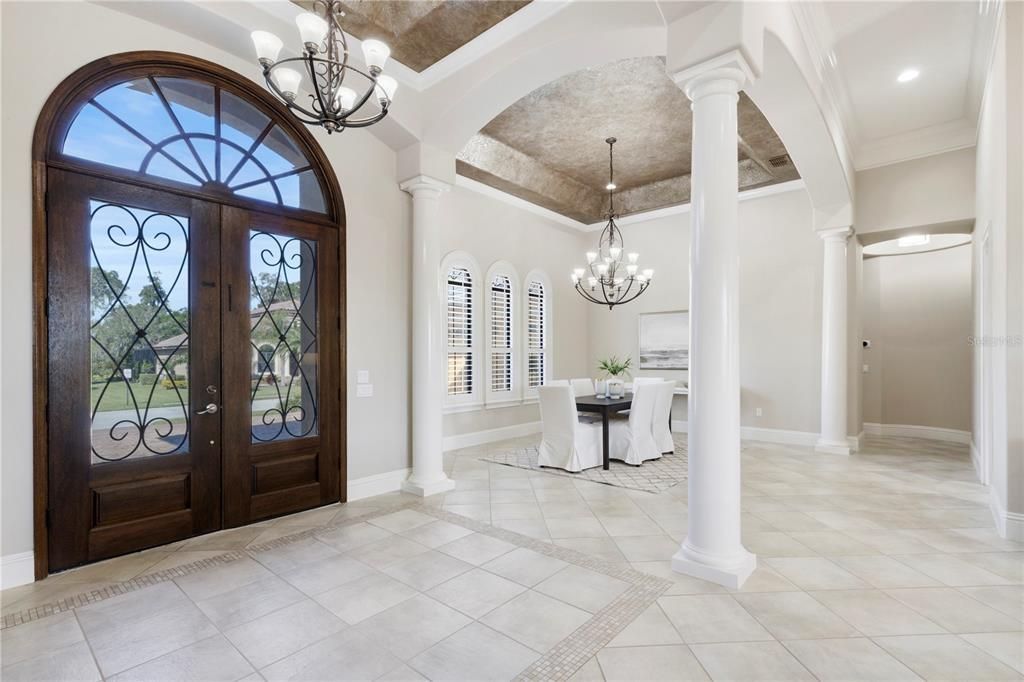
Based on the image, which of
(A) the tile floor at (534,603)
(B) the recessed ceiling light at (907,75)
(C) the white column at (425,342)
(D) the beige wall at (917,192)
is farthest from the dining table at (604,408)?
(B) the recessed ceiling light at (907,75)

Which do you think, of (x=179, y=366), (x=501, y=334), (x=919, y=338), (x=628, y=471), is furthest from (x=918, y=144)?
(x=179, y=366)

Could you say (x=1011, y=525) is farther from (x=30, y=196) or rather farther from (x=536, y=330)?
(x=30, y=196)

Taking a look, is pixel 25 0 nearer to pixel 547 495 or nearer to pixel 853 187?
pixel 547 495

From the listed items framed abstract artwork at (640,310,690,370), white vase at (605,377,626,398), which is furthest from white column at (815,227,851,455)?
white vase at (605,377,626,398)

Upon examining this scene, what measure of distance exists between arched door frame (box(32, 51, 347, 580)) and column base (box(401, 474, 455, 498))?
2414 mm

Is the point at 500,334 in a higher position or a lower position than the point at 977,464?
higher

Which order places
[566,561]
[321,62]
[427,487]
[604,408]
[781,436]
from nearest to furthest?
[321,62] < [566,561] < [427,487] < [604,408] < [781,436]

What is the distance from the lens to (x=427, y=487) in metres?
4.40

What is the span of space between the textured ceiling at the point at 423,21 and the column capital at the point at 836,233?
474cm

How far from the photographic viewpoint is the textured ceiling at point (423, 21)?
3.46 m

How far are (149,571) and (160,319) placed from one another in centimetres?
155

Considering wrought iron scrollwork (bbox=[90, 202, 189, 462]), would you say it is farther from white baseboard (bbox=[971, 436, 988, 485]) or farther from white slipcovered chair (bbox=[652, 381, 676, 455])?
white baseboard (bbox=[971, 436, 988, 485])

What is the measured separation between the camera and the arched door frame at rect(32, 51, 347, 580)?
2.74 meters

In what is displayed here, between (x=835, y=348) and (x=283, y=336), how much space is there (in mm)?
6180
